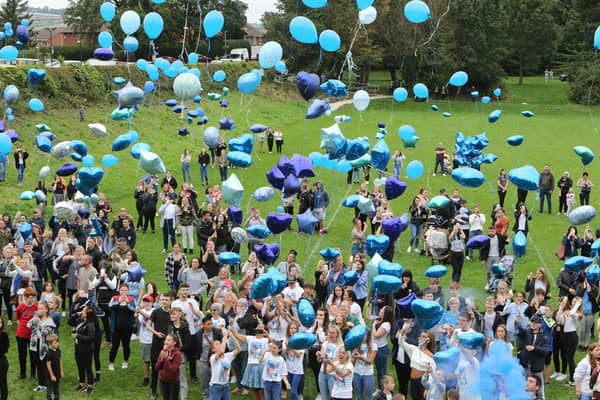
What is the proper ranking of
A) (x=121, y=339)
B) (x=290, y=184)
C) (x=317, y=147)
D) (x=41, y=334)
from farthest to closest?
1. (x=317, y=147)
2. (x=290, y=184)
3. (x=121, y=339)
4. (x=41, y=334)

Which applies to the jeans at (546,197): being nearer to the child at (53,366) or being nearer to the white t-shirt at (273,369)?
the white t-shirt at (273,369)

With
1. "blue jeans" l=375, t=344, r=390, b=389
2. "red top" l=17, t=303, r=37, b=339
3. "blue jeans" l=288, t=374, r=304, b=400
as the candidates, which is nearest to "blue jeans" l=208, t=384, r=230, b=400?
"blue jeans" l=288, t=374, r=304, b=400

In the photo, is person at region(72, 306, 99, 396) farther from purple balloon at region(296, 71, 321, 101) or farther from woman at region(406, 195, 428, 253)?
woman at region(406, 195, 428, 253)

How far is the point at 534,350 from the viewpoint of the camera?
9.88 m

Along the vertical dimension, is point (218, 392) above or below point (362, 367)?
below

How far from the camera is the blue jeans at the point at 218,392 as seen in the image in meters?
9.52

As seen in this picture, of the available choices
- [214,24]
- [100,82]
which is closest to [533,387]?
[214,24]

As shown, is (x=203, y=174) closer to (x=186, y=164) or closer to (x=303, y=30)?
(x=186, y=164)

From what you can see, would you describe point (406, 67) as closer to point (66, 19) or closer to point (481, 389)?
A: point (66, 19)

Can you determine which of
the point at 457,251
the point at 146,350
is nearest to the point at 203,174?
the point at 457,251

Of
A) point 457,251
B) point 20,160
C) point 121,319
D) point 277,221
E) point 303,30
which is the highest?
point 303,30

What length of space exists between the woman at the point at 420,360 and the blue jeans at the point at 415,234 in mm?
7659

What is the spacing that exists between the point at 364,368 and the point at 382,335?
61cm

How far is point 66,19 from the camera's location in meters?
72.1
